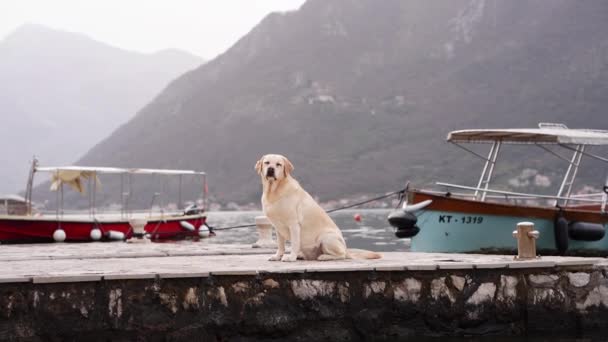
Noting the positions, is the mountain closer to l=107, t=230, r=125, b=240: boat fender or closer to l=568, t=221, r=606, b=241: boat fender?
l=107, t=230, r=125, b=240: boat fender

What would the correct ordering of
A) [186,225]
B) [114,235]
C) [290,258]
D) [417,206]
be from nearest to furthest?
[290,258] < [417,206] < [114,235] < [186,225]

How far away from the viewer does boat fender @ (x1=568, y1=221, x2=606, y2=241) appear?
61.4ft

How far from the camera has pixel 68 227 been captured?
87.0ft

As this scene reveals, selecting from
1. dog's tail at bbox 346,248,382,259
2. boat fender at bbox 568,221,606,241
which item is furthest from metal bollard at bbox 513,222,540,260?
boat fender at bbox 568,221,606,241

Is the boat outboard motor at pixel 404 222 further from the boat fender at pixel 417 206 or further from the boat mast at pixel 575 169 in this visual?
the boat mast at pixel 575 169

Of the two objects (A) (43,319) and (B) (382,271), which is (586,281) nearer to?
(B) (382,271)

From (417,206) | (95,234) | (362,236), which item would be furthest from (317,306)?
(362,236)

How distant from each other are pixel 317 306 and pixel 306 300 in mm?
145

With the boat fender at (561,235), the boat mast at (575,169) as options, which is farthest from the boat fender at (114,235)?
the boat fender at (561,235)

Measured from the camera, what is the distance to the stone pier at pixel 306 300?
26.0 feet

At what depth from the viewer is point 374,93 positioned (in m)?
150

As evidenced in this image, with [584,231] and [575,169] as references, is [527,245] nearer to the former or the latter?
[584,231]

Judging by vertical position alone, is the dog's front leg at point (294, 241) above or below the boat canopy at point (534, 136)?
below

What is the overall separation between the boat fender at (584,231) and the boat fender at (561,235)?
0.92 feet
